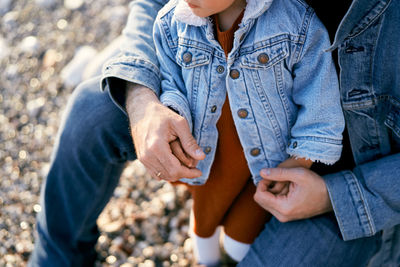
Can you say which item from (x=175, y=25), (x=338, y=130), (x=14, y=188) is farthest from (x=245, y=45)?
(x=14, y=188)

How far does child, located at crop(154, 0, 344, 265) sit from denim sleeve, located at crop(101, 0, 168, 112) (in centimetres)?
4

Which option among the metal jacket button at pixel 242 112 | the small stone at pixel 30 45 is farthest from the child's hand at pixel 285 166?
the small stone at pixel 30 45

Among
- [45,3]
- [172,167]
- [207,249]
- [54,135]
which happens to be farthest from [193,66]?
[45,3]

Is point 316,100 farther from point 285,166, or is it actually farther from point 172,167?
point 172,167

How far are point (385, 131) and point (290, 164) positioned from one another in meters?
0.31

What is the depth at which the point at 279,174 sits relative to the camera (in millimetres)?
1197

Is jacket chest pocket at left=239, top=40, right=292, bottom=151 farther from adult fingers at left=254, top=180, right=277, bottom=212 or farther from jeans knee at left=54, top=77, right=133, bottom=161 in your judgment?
jeans knee at left=54, top=77, right=133, bottom=161

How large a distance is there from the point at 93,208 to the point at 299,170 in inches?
30.6

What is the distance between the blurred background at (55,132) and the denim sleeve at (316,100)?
2.65 feet

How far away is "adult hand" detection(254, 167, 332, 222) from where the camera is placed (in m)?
1.20

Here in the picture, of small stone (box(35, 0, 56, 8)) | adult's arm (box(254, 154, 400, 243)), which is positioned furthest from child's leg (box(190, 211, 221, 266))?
small stone (box(35, 0, 56, 8))

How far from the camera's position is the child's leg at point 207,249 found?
158 cm

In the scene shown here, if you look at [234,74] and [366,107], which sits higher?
[234,74]

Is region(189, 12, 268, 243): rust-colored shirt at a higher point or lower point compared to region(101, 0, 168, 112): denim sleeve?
lower
